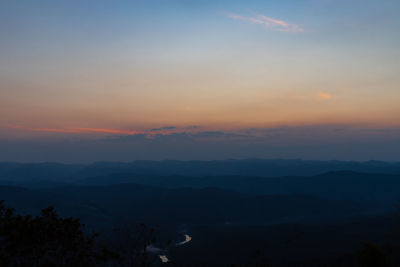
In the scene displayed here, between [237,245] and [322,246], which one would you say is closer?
[322,246]

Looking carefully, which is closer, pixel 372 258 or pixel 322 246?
pixel 372 258

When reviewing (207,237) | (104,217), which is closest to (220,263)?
(207,237)

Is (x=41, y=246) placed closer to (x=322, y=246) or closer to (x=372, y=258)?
(x=372, y=258)

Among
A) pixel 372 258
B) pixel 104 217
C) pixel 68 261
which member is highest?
pixel 68 261

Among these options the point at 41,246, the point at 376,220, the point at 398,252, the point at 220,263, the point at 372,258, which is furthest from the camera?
the point at 376,220

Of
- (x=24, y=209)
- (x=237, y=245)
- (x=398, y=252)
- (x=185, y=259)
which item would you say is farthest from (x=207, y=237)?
(x=24, y=209)

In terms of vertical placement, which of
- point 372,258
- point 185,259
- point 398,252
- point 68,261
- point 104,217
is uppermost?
point 68,261

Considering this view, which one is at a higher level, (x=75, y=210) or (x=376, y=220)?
(x=376, y=220)

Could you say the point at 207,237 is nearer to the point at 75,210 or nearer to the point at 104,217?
the point at 104,217

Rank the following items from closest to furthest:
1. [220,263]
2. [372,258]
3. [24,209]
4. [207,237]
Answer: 1. [372,258]
2. [220,263]
3. [207,237]
4. [24,209]
